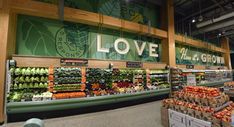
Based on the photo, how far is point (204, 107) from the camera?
3072 millimetres

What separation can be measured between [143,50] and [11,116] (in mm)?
6827

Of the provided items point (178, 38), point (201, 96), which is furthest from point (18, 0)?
point (178, 38)

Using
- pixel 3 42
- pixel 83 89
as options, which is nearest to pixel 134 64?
pixel 83 89

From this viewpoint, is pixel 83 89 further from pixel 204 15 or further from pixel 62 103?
pixel 204 15

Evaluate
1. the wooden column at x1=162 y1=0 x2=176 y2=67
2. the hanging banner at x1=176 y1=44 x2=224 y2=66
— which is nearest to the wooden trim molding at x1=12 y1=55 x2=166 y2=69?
the wooden column at x1=162 y1=0 x2=176 y2=67

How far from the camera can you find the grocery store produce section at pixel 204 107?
8.70 feet

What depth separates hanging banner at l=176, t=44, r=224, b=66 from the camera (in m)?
10.9

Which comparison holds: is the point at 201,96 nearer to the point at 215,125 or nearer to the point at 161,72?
the point at 215,125

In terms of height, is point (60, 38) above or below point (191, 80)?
above

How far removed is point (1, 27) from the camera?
4273mm

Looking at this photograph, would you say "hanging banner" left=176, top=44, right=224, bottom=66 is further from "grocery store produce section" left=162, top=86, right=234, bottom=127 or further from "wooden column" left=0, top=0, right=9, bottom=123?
"wooden column" left=0, top=0, right=9, bottom=123

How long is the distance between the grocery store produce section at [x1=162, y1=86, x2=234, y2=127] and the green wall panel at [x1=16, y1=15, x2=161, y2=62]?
164 inches

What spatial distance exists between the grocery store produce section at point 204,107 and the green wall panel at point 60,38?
13.7 ft

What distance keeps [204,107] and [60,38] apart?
18.2 feet
